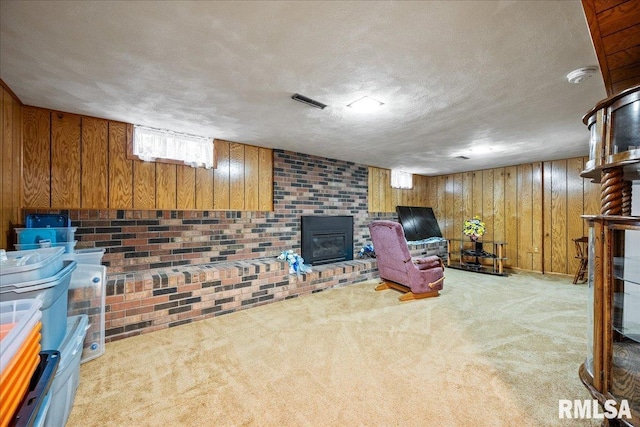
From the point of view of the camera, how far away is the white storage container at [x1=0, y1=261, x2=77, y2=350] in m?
1.28

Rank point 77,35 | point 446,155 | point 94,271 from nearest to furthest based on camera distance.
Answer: point 77,35
point 94,271
point 446,155

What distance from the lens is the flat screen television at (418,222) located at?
6.29 metres

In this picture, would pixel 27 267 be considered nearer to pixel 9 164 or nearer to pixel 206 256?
pixel 9 164

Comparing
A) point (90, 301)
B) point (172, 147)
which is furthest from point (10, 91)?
point (90, 301)

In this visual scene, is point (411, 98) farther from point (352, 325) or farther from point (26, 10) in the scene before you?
point (26, 10)

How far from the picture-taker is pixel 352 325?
283 cm

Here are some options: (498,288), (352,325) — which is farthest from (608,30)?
(498,288)

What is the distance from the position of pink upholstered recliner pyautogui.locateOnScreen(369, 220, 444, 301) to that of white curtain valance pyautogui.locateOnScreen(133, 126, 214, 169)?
2516mm

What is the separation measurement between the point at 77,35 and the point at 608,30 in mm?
2798

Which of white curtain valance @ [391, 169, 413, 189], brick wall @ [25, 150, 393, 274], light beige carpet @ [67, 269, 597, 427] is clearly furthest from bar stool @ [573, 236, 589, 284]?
brick wall @ [25, 150, 393, 274]

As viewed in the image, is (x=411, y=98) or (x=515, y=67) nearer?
(x=515, y=67)

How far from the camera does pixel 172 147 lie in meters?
3.38

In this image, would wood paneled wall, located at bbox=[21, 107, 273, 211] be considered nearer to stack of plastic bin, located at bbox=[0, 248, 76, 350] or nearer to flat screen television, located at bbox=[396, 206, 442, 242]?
stack of plastic bin, located at bbox=[0, 248, 76, 350]

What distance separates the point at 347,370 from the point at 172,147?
10.4 feet
